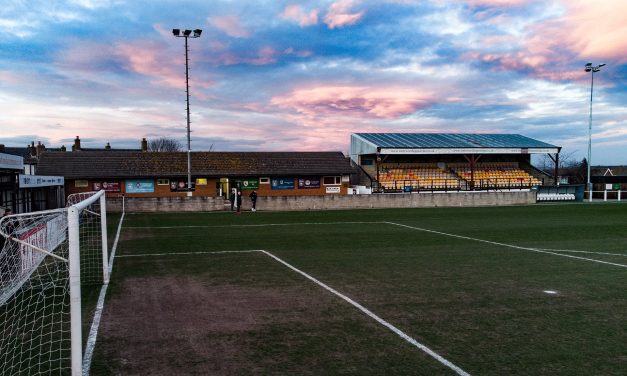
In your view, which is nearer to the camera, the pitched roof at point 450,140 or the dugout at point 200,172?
the dugout at point 200,172

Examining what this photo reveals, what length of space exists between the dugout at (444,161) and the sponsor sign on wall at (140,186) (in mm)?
20702

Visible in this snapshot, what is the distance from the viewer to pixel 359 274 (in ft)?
40.2

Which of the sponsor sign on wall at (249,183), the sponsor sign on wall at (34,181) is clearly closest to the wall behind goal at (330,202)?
the sponsor sign on wall at (249,183)

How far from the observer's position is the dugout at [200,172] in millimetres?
39562

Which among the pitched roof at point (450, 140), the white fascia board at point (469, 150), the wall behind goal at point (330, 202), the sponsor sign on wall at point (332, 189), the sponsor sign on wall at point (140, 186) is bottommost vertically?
the wall behind goal at point (330, 202)

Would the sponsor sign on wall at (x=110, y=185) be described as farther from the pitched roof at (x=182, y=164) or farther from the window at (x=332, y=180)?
the window at (x=332, y=180)

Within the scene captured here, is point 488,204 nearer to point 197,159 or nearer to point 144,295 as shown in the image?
point 197,159

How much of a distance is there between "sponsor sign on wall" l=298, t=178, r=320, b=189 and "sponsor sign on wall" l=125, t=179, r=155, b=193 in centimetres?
1287

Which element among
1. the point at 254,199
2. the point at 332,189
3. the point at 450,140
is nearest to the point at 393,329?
the point at 254,199

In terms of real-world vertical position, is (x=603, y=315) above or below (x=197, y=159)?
below

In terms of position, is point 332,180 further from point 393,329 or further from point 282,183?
point 393,329

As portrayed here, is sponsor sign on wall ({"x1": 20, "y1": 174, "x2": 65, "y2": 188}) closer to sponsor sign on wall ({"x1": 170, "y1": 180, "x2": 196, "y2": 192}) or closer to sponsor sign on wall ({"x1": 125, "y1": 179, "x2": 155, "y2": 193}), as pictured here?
sponsor sign on wall ({"x1": 125, "y1": 179, "x2": 155, "y2": 193})

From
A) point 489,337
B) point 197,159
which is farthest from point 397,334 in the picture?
point 197,159

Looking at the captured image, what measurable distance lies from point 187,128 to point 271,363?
105 feet
